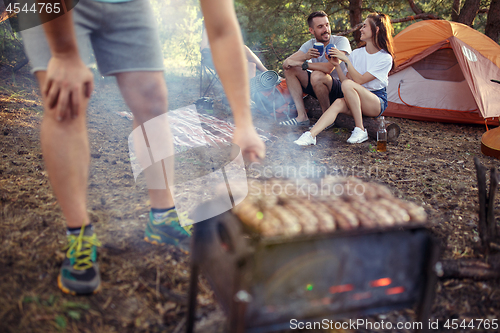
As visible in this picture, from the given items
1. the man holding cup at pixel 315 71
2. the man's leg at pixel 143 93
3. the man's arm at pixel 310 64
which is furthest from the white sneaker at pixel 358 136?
the man's leg at pixel 143 93

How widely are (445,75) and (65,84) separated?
6.49 metres

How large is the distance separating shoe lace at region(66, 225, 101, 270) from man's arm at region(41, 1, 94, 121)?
566 millimetres

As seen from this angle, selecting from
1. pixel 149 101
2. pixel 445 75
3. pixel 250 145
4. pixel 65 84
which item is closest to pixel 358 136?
pixel 445 75

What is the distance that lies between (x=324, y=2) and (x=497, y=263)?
305 inches

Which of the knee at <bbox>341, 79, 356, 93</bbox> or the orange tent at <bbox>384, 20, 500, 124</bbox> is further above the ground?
the knee at <bbox>341, 79, 356, 93</bbox>

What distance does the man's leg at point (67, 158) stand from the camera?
140 centimetres

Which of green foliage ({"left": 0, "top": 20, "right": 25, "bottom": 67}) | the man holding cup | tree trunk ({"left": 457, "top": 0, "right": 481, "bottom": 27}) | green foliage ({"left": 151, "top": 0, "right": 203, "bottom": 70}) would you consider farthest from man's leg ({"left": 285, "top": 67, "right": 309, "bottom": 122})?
green foliage ({"left": 151, "top": 0, "right": 203, "bottom": 70})

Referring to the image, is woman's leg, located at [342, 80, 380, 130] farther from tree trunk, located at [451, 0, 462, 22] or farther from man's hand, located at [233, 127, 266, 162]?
tree trunk, located at [451, 0, 462, 22]

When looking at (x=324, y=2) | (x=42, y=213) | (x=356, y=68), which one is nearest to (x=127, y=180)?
(x=42, y=213)

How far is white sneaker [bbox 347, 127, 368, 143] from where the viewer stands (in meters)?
4.50

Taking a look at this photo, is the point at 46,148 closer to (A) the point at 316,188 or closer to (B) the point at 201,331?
(B) the point at 201,331

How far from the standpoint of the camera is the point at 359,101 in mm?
4508

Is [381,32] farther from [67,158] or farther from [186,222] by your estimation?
[67,158]

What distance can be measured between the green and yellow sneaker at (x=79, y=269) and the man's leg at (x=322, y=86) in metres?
4.32
